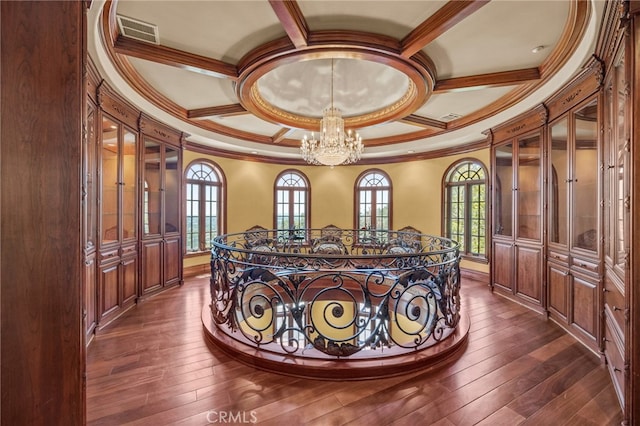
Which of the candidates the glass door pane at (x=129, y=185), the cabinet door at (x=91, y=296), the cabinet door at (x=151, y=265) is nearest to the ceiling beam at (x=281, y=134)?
the glass door pane at (x=129, y=185)

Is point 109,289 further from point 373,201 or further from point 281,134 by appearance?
point 373,201

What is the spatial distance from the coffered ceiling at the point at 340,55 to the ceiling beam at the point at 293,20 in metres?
0.01

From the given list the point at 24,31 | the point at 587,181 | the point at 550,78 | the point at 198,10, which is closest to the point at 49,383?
the point at 24,31

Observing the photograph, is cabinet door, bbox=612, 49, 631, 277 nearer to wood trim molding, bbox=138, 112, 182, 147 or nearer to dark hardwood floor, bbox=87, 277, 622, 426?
dark hardwood floor, bbox=87, 277, 622, 426

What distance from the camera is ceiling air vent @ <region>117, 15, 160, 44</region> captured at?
8.86ft

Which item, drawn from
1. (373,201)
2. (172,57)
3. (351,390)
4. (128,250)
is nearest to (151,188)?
(128,250)

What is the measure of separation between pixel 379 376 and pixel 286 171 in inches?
250

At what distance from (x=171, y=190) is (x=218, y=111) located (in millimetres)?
1726

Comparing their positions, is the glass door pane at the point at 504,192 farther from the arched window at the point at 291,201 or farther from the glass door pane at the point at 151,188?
the glass door pane at the point at 151,188

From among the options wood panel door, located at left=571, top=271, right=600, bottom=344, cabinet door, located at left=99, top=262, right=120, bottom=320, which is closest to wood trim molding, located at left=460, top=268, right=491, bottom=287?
wood panel door, located at left=571, top=271, right=600, bottom=344

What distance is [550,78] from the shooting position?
354 centimetres

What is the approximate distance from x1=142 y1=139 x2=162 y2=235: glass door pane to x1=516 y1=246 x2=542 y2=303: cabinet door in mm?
5975

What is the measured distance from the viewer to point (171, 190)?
5.30m

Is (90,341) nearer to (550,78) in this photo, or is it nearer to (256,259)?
(256,259)
